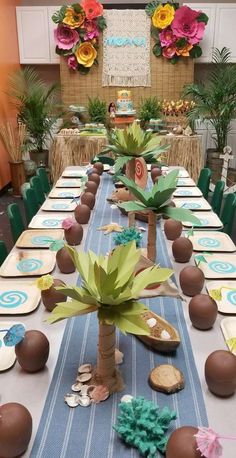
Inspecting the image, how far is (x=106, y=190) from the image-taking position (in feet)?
8.21

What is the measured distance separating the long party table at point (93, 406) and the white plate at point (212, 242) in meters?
0.43

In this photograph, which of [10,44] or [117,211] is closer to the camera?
[117,211]

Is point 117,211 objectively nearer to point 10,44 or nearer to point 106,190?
point 106,190

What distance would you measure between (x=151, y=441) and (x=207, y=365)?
8.1 inches

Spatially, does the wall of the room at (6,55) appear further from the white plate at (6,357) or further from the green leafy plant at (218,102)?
the white plate at (6,357)

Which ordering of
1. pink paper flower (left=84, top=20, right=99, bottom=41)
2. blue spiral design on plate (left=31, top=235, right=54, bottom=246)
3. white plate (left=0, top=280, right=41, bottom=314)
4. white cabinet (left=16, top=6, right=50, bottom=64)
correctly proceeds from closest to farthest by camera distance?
white plate (left=0, top=280, right=41, bottom=314), blue spiral design on plate (left=31, top=235, right=54, bottom=246), pink paper flower (left=84, top=20, right=99, bottom=41), white cabinet (left=16, top=6, right=50, bottom=64)

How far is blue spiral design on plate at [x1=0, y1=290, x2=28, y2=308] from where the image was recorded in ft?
4.11

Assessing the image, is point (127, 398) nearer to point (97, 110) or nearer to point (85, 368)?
point (85, 368)

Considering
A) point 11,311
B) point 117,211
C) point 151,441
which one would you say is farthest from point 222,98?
point 151,441

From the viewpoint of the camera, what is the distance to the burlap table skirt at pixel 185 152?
4496mm

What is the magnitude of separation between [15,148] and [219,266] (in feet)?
11.4

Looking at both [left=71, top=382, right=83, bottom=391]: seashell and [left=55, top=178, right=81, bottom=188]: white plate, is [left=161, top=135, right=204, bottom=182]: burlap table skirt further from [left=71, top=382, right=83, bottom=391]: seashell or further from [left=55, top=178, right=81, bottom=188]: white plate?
[left=71, top=382, right=83, bottom=391]: seashell

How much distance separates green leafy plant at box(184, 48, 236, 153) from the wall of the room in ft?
6.50

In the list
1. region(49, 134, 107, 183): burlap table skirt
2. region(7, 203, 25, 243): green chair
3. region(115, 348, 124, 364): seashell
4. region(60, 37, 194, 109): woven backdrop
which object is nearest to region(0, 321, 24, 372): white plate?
region(115, 348, 124, 364): seashell
